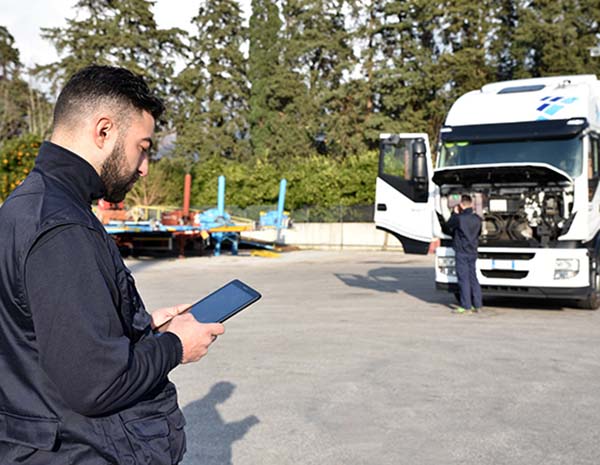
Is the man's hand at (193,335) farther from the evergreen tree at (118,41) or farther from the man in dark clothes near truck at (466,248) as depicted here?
the evergreen tree at (118,41)

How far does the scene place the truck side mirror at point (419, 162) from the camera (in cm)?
1130

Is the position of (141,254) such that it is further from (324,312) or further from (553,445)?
(553,445)

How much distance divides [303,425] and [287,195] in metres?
30.9

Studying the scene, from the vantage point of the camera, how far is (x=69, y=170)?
193cm

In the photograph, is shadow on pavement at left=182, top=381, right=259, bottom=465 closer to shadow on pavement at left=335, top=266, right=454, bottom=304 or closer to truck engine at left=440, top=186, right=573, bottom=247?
truck engine at left=440, top=186, right=573, bottom=247

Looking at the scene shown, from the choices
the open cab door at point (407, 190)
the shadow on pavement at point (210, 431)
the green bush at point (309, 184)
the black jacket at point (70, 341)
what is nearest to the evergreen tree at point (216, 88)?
the green bush at point (309, 184)

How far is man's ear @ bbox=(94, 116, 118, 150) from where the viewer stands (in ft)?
6.45

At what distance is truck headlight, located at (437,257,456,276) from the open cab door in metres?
0.33

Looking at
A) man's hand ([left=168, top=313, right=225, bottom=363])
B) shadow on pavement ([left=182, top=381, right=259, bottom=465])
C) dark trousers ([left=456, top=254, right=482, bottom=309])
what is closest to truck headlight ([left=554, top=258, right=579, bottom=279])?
dark trousers ([left=456, top=254, right=482, bottom=309])

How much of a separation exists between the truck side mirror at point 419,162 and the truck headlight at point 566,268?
8.04 feet

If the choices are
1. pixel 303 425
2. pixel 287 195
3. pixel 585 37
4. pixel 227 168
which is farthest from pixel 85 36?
pixel 303 425

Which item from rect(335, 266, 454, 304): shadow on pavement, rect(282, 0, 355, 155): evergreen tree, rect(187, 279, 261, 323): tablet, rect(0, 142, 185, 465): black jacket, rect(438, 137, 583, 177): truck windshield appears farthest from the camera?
rect(282, 0, 355, 155): evergreen tree

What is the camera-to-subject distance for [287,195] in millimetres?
35875

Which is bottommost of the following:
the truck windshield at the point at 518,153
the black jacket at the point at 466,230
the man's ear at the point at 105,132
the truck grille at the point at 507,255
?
the truck grille at the point at 507,255
